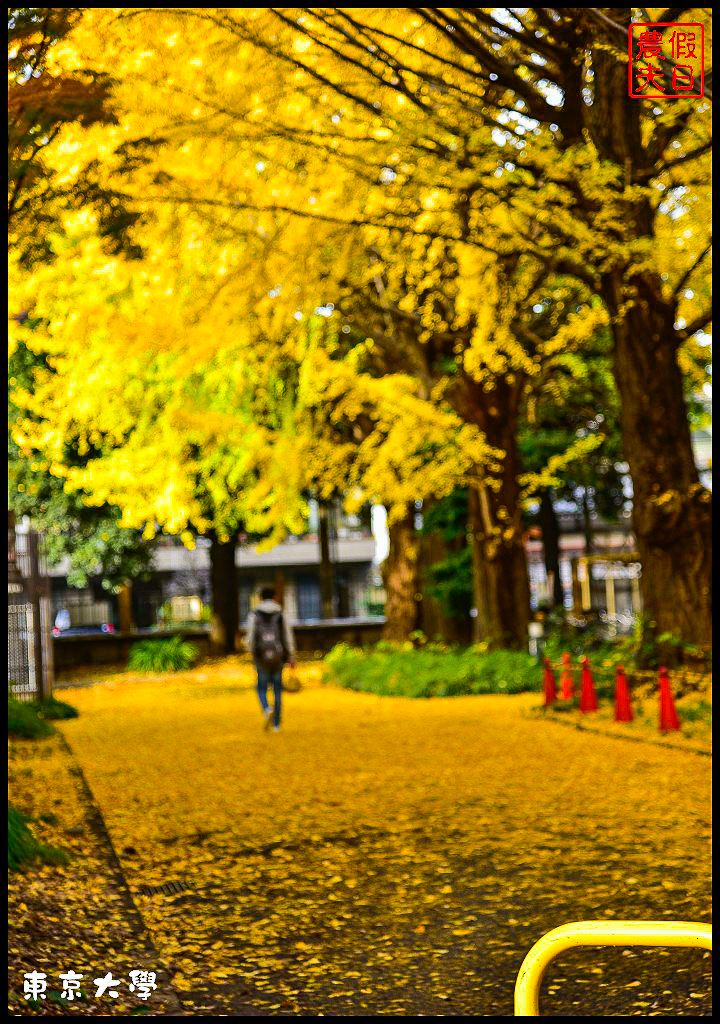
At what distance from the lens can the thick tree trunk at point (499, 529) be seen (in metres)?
21.8

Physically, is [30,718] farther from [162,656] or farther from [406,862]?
[162,656]

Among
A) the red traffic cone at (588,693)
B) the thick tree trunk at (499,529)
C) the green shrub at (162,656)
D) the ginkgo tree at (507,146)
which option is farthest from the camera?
the green shrub at (162,656)

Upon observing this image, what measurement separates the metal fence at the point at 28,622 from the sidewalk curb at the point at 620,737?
771 cm

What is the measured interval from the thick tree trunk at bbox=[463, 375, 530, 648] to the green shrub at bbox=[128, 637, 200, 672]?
42.9ft

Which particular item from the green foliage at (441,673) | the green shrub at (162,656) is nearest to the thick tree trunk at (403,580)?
the green foliage at (441,673)

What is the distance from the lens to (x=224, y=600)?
1439 inches

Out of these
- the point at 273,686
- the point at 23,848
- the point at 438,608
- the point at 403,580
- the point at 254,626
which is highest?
the point at 403,580

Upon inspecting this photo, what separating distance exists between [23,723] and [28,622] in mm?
3098

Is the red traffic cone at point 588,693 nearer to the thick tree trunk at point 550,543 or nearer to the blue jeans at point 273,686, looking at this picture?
the blue jeans at point 273,686

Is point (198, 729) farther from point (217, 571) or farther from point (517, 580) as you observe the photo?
point (217, 571)

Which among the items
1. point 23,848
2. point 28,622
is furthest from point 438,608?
point 23,848

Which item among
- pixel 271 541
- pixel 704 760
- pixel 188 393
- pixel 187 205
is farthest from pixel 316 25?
pixel 271 541

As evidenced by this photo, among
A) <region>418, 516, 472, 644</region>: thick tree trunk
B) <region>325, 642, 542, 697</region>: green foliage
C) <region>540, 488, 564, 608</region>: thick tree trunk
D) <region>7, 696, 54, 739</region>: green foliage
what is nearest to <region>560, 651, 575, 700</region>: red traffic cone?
<region>325, 642, 542, 697</region>: green foliage

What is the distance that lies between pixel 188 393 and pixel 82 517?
10.9 m
